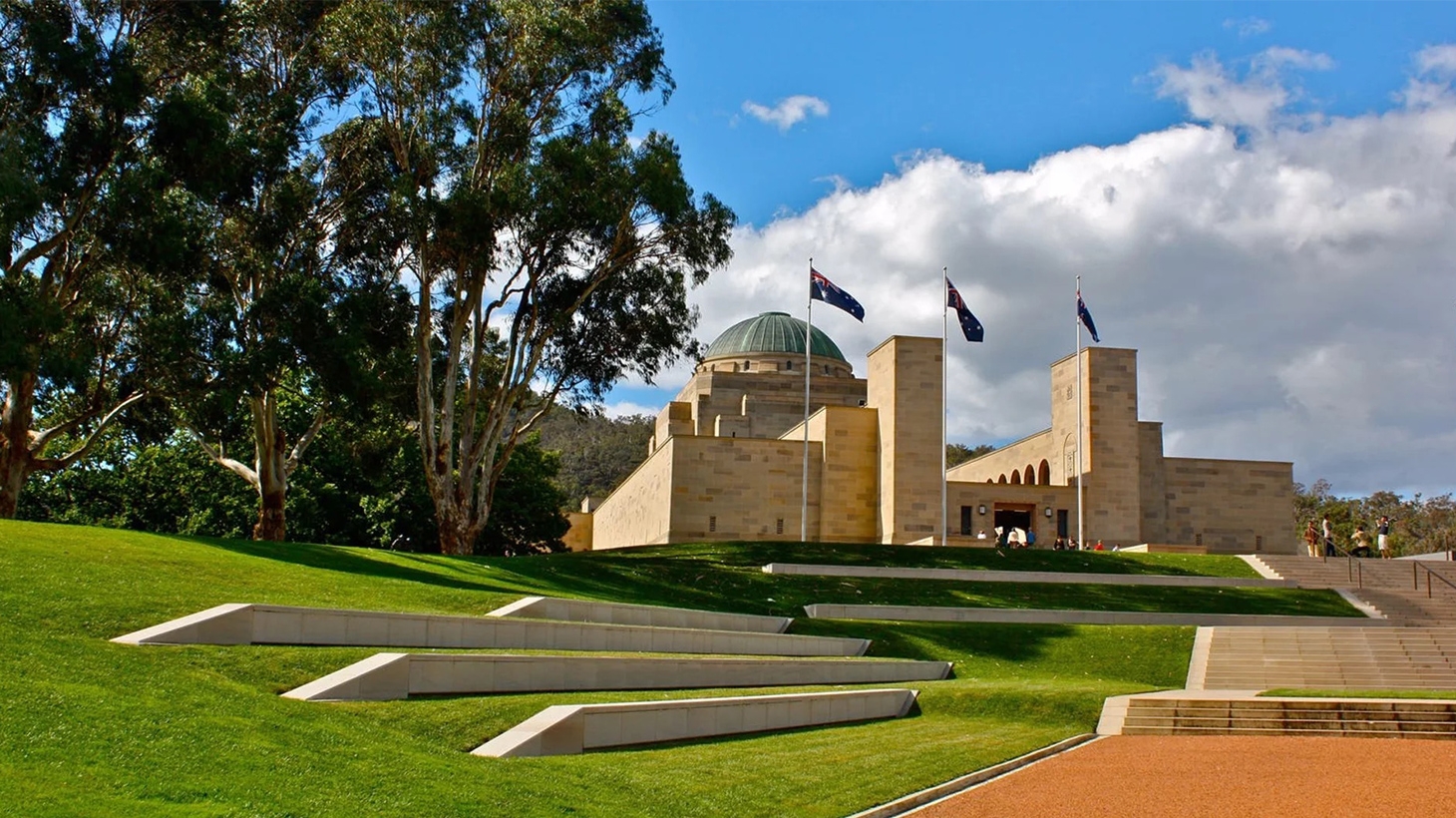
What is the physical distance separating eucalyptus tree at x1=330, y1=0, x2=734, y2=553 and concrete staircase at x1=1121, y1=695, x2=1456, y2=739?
16475 mm

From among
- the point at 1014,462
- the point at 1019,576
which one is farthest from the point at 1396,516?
the point at 1019,576

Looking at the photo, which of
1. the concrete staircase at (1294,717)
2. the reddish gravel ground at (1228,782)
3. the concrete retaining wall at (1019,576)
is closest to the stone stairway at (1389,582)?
the concrete retaining wall at (1019,576)

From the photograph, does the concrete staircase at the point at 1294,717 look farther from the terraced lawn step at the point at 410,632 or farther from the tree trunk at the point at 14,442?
the tree trunk at the point at 14,442

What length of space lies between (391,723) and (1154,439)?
127 ft

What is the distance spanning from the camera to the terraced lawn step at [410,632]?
38.5ft

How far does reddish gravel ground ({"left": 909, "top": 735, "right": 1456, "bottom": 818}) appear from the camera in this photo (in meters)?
11.2

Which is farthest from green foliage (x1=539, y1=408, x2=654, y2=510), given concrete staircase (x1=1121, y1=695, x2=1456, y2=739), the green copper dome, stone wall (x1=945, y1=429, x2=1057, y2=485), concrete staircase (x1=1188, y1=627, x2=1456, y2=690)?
concrete staircase (x1=1121, y1=695, x2=1456, y2=739)

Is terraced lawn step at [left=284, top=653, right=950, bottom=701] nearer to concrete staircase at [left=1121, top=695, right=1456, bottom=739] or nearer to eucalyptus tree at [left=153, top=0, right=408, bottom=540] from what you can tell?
concrete staircase at [left=1121, top=695, right=1456, bottom=739]

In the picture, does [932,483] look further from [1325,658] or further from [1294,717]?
[1294,717]

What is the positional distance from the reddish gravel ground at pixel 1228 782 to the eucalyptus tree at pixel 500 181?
17587mm

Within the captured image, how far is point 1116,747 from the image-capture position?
49.8 ft

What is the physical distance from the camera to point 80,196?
935 inches

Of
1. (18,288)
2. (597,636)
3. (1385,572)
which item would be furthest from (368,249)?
(1385,572)

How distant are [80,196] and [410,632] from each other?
14967 mm
